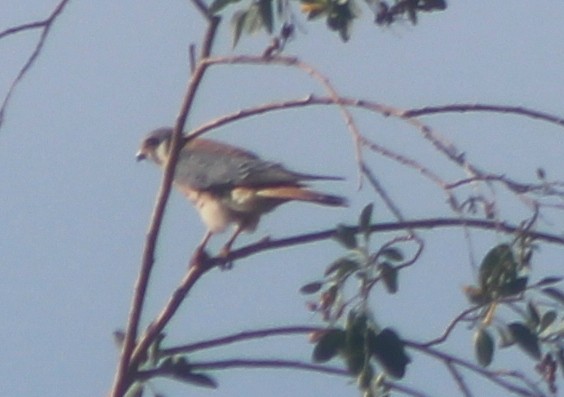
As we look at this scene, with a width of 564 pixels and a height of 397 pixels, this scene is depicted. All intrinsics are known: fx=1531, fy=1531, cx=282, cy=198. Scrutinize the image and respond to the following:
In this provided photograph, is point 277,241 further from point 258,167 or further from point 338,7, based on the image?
point 258,167

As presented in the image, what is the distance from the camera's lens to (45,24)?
354cm

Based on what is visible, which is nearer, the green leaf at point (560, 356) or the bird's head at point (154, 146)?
the green leaf at point (560, 356)

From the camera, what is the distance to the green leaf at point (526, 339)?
3.58 metres

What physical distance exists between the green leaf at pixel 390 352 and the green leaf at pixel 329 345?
75 millimetres

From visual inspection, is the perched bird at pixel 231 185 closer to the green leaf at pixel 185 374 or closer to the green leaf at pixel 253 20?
the green leaf at pixel 185 374

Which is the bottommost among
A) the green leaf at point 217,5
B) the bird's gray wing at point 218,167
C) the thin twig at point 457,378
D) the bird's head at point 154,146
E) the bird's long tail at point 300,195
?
the thin twig at point 457,378

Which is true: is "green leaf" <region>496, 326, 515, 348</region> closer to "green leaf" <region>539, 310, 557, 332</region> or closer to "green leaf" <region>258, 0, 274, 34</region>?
"green leaf" <region>539, 310, 557, 332</region>

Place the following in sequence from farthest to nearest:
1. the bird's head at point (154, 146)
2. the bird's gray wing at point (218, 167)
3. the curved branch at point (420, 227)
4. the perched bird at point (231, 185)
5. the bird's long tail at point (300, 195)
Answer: the bird's head at point (154, 146), the bird's gray wing at point (218, 167), the perched bird at point (231, 185), the bird's long tail at point (300, 195), the curved branch at point (420, 227)

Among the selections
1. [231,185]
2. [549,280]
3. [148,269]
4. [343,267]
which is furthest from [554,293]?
[231,185]

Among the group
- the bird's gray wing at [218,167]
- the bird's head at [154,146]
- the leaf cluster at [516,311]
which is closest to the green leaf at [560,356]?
the leaf cluster at [516,311]

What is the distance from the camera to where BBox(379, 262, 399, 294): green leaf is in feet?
11.7

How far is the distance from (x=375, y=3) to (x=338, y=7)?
13cm

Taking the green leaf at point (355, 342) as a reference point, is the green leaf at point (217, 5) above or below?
above

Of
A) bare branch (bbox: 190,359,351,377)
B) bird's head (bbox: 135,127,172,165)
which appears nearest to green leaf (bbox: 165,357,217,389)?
bare branch (bbox: 190,359,351,377)
